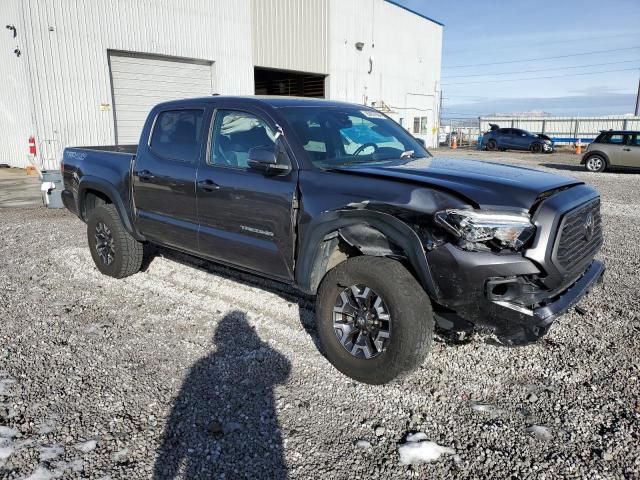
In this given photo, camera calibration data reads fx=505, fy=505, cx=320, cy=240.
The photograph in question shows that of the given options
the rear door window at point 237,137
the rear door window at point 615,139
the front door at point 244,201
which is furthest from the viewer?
the rear door window at point 615,139

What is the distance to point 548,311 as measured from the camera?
282 cm

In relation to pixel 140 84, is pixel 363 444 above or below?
below

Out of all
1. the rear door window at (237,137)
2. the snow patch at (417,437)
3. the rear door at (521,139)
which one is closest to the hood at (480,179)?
the rear door window at (237,137)

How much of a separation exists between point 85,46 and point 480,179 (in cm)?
1485

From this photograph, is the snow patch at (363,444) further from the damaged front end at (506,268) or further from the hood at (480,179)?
the hood at (480,179)

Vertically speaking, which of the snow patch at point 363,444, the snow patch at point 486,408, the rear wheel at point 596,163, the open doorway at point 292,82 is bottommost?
the snow patch at point 486,408

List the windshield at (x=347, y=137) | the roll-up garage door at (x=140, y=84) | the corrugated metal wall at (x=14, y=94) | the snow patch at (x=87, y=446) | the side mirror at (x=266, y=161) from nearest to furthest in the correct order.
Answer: the snow patch at (x=87, y=446)
the side mirror at (x=266, y=161)
the windshield at (x=347, y=137)
the corrugated metal wall at (x=14, y=94)
the roll-up garage door at (x=140, y=84)

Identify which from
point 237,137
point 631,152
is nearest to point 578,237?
point 237,137

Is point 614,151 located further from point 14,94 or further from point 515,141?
point 14,94

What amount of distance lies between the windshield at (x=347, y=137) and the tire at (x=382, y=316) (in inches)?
34.6

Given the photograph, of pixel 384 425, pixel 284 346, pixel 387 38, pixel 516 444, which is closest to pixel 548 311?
pixel 516 444

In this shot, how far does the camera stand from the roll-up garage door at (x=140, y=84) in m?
15.9

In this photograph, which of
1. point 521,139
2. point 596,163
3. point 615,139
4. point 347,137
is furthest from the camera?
point 521,139

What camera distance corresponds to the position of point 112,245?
541 cm
